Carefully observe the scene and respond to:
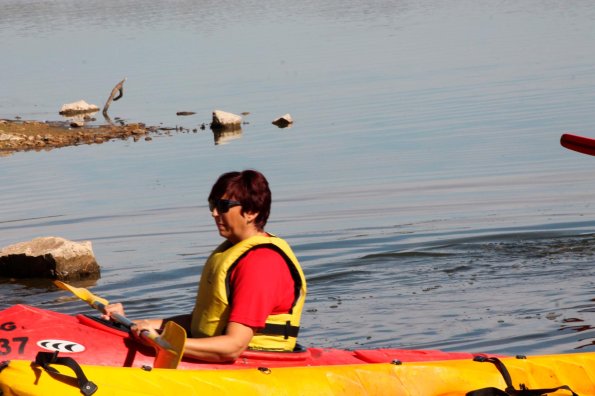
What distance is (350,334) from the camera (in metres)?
8.37

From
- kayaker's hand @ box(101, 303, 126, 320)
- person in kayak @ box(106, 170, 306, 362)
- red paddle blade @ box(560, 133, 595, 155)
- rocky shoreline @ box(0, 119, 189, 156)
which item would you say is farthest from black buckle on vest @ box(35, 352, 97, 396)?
rocky shoreline @ box(0, 119, 189, 156)

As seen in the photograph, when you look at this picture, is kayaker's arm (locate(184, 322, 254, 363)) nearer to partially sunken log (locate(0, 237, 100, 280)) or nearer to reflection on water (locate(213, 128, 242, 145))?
partially sunken log (locate(0, 237, 100, 280))

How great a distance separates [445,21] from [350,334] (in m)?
25.8

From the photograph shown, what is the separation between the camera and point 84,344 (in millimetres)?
5551

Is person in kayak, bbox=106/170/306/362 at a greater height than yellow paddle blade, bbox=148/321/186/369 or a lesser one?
greater

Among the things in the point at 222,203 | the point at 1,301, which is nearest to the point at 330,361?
the point at 222,203

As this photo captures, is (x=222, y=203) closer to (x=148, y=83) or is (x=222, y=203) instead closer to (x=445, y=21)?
(x=148, y=83)

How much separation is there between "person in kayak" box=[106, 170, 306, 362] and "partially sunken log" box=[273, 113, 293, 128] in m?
12.5

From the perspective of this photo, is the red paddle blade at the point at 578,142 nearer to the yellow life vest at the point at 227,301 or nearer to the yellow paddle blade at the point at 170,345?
the yellow life vest at the point at 227,301

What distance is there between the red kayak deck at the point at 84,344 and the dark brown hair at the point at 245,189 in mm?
697

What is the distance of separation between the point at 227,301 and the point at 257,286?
0.73 ft

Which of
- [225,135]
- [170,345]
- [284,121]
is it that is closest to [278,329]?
[170,345]

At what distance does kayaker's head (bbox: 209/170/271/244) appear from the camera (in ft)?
17.5

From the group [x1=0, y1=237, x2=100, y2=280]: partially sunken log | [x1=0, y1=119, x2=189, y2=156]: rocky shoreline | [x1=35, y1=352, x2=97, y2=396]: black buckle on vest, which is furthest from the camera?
[x1=0, y1=119, x2=189, y2=156]: rocky shoreline
